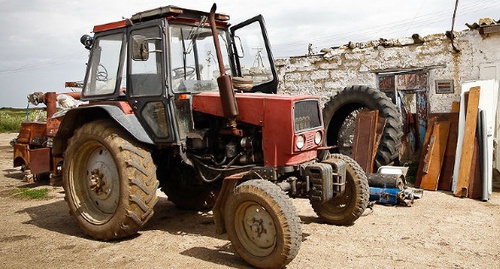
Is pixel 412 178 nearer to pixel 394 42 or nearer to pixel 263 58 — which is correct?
pixel 394 42

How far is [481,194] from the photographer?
6504 mm

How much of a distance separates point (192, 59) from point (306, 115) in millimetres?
1424

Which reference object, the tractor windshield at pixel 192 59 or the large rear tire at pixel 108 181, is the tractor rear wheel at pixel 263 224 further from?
the tractor windshield at pixel 192 59

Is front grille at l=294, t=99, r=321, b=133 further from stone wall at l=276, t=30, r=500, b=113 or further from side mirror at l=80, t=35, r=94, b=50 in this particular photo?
stone wall at l=276, t=30, r=500, b=113

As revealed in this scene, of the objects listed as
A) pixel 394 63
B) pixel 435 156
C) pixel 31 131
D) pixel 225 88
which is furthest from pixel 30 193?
pixel 394 63

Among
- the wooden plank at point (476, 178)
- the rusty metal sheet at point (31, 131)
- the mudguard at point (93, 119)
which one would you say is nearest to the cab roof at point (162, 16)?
the mudguard at point (93, 119)

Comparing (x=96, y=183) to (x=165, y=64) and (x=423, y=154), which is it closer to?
(x=165, y=64)

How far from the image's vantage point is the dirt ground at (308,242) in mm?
3936

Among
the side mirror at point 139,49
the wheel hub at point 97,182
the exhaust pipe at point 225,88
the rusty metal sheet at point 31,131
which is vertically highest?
the side mirror at point 139,49

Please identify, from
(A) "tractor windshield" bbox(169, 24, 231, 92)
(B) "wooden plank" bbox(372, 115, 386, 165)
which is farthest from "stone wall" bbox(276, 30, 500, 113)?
(A) "tractor windshield" bbox(169, 24, 231, 92)

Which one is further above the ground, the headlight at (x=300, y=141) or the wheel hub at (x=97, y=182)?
the headlight at (x=300, y=141)

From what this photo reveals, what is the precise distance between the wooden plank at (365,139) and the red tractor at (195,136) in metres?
2.66

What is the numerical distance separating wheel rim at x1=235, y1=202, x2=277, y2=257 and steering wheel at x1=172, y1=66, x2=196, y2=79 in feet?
5.36

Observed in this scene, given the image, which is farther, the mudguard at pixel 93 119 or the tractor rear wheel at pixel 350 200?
the tractor rear wheel at pixel 350 200
